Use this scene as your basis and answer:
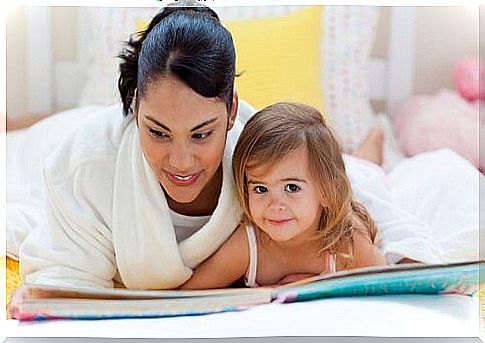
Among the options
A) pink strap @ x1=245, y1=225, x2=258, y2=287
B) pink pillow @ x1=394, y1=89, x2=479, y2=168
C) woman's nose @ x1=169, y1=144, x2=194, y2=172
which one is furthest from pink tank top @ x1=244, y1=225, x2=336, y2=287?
pink pillow @ x1=394, y1=89, x2=479, y2=168

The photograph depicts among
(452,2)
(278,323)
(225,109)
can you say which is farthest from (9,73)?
(452,2)

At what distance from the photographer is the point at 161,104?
102cm

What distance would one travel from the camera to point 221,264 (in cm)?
109

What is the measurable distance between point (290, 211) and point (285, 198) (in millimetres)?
18

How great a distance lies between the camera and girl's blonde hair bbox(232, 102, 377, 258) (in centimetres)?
104

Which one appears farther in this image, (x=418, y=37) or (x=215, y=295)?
(x=418, y=37)

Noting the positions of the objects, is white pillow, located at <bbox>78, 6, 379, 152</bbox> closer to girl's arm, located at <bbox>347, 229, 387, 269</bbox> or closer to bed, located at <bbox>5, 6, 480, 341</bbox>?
bed, located at <bbox>5, 6, 480, 341</bbox>

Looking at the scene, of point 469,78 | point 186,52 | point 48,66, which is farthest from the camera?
point 469,78

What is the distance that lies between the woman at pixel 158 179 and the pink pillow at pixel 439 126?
0.42 ft

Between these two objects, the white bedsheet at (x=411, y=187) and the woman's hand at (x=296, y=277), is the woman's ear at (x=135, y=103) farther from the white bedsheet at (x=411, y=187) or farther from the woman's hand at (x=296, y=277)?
the woman's hand at (x=296, y=277)

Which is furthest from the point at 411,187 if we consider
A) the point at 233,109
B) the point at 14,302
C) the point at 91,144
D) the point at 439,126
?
the point at 14,302

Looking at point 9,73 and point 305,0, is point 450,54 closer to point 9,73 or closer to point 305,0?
point 305,0

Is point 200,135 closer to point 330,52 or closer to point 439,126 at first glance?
point 330,52

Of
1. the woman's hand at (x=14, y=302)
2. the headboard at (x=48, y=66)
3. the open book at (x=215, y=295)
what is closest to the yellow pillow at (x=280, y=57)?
the headboard at (x=48, y=66)
